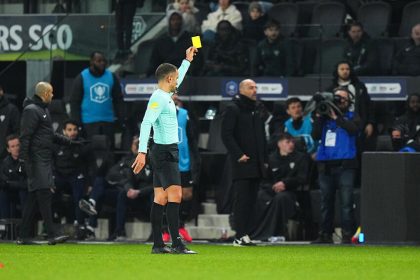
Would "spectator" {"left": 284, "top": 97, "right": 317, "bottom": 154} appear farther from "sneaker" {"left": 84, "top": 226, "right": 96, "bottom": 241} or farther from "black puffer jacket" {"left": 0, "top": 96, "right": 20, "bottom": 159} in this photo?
"black puffer jacket" {"left": 0, "top": 96, "right": 20, "bottom": 159}

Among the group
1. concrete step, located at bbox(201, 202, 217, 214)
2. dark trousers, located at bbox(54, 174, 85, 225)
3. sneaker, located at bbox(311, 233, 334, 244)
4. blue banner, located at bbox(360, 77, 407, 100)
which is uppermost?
blue banner, located at bbox(360, 77, 407, 100)

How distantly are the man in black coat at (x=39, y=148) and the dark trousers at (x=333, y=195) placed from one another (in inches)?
151

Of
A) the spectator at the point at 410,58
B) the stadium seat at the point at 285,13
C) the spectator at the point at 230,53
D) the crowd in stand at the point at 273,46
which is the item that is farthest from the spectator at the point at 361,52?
the stadium seat at the point at 285,13

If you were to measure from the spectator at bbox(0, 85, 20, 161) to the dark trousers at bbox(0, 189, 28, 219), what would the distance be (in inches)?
32.4

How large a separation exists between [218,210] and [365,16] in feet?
16.8

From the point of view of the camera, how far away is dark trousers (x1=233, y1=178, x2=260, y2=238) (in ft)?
59.2

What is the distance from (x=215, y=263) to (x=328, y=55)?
9.33m

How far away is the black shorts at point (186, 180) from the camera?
19844mm

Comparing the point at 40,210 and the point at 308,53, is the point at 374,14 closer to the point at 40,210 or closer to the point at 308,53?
the point at 308,53

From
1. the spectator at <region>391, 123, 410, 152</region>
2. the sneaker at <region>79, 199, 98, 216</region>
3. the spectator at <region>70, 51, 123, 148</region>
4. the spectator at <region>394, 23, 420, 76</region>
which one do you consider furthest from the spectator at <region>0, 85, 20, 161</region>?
the spectator at <region>391, 123, 410, 152</region>

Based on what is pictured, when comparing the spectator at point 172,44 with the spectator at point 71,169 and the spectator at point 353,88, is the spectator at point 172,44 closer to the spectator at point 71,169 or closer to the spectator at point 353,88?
the spectator at point 71,169

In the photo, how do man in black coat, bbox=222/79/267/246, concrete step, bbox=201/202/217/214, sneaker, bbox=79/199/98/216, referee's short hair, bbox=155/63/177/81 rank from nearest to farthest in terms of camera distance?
referee's short hair, bbox=155/63/177/81, man in black coat, bbox=222/79/267/246, sneaker, bbox=79/199/98/216, concrete step, bbox=201/202/217/214

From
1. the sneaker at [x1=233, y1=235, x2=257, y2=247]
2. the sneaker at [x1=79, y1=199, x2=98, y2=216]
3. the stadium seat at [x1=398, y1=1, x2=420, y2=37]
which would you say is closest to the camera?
the sneaker at [x1=233, y1=235, x2=257, y2=247]

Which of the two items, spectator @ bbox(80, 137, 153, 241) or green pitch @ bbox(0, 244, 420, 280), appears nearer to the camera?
green pitch @ bbox(0, 244, 420, 280)
